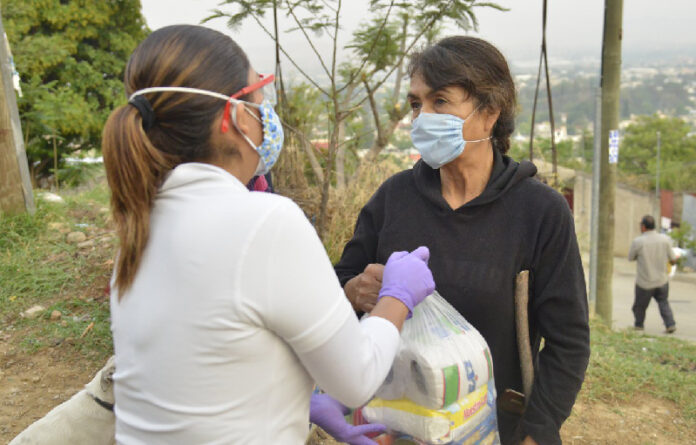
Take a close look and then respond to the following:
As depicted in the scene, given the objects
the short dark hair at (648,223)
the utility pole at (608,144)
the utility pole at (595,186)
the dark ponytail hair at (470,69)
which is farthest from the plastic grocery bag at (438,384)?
the short dark hair at (648,223)

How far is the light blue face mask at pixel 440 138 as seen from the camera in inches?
73.2

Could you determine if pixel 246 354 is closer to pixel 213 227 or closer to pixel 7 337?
pixel 213 227

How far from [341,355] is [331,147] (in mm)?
3430

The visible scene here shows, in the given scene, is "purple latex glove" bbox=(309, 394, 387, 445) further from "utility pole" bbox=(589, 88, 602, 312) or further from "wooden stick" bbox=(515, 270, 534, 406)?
"utility pole" bbox=(589, 88, 602, 312)

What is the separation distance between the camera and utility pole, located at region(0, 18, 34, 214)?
16.2ft

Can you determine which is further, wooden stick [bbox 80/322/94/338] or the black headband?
wooden stick [bbox 80/322/94/338]

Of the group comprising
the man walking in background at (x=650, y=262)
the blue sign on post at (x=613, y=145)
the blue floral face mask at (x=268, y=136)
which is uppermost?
the blue floral face mask at (x=268, y=136)

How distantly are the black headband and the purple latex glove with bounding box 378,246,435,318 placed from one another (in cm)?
61

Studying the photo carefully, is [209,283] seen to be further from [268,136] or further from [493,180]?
[493,180]

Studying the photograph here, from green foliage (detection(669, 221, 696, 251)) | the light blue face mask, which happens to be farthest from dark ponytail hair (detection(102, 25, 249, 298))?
green foliage (detection(669, 221, 696, 251))

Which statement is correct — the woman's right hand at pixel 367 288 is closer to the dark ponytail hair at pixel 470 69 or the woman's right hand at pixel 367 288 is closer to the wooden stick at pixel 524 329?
the wooden stick at pixel 524 329

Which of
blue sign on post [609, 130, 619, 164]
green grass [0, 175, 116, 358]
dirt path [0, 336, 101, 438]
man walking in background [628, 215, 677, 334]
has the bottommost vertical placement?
man walking in background [628, 215, 677, 334]

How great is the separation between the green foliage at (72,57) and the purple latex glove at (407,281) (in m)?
8.77

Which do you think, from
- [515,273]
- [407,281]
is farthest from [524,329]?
[407,281]
